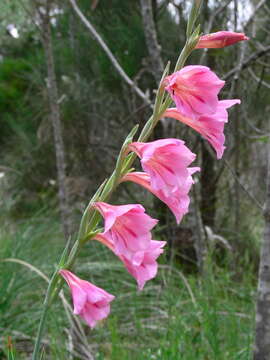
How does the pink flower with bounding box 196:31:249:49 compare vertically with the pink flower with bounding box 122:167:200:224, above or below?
above

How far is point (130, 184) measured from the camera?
4625mm

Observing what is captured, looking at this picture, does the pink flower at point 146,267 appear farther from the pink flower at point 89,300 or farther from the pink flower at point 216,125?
the pink flower at point 216,125

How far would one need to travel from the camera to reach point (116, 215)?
33.0 inches

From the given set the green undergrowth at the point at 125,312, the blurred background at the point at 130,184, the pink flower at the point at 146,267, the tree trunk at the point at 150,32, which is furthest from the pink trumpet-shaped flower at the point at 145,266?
the tree trunk at the point at 150,32

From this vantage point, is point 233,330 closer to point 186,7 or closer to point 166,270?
point 166,270

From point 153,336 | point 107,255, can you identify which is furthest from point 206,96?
point 107,255

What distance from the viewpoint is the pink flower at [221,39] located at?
0.88 metres

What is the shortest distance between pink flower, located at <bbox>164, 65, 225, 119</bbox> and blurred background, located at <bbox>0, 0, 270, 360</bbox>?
0.99 meters

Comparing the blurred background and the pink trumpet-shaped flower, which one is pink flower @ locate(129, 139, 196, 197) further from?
the blurred background

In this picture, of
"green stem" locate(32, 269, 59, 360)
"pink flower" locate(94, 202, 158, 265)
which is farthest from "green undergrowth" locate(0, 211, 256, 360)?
"pink flower" locate(94, 202, 158, 265)

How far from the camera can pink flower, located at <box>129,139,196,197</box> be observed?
0.84 meters

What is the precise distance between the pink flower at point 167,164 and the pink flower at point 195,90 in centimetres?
6

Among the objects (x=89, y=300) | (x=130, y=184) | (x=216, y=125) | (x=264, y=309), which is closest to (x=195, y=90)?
(x=216, y=125)

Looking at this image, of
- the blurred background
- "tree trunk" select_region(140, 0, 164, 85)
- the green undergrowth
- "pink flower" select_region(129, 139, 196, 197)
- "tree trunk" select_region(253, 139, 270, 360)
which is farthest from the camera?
"tree trunk" select_region(140, 0, 164, 85)
